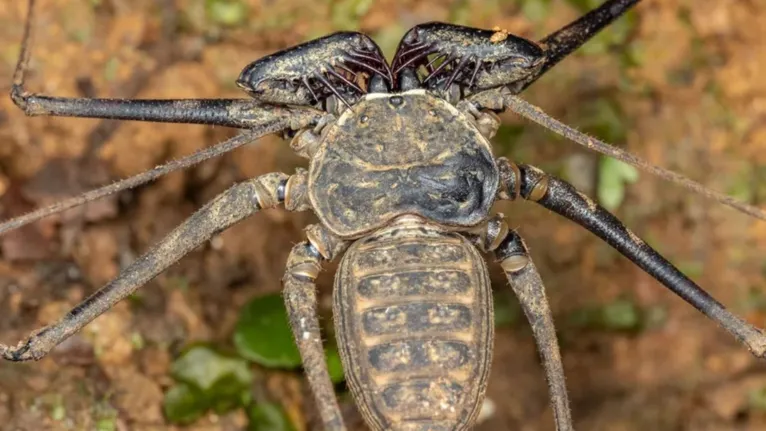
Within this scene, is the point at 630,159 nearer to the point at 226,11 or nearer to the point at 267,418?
the point at 267,418

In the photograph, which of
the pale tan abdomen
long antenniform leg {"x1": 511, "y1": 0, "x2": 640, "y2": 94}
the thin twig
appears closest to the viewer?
the pale tan abdomen

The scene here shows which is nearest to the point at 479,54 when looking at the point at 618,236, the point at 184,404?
the point at 618,236

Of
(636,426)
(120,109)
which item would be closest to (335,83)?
(120,109)

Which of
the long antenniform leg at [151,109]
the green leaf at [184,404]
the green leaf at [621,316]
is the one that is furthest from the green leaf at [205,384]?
the green leaf at [621,316]

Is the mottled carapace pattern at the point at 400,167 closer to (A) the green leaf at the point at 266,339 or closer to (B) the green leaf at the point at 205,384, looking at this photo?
(A) the green leaf at the point at 266,339

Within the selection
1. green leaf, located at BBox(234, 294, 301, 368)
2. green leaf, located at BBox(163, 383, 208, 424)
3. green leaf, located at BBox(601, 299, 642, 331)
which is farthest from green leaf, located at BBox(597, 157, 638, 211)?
green leaf, located at BBox(163, 383, 208, 424)

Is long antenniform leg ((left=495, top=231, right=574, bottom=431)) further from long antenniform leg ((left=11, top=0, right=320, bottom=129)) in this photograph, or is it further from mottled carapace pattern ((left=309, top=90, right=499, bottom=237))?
long antenniform leg ((left=11, top=0, right=320, bottom=129))

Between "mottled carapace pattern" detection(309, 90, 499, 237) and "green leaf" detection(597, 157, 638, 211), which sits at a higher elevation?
"mottled carapace pattern" detection(309, 90, 499, 237)
